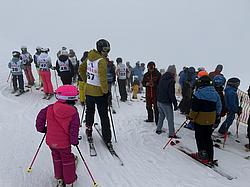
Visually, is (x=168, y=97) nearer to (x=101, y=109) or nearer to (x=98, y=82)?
(x=101, y=109)

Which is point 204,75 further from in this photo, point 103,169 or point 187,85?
point 187,85

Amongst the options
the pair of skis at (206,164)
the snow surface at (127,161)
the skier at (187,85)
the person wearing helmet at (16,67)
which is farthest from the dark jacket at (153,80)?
the person wearing helmet at (16,67)

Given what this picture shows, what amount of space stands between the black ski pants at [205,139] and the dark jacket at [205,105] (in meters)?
0.15

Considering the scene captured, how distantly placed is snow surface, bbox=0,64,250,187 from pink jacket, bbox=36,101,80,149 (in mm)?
960

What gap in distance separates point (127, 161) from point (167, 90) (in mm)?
2305

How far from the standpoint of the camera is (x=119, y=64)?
510 inches

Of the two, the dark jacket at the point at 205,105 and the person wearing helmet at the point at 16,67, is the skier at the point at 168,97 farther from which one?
the person wearing helmet at the point at 16,67

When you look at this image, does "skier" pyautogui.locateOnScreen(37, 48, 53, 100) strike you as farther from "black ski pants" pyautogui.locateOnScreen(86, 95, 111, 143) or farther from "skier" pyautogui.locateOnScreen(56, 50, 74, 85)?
"black ski pants" pyautogui.locateOnScreen(86, 95, 111, 143)

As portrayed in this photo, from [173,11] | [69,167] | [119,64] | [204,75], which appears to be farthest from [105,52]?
[173,11]

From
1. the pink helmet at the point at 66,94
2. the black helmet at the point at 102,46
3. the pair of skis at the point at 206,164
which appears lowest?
the pair of skis at the point at 206,164

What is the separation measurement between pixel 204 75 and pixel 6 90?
354 inches

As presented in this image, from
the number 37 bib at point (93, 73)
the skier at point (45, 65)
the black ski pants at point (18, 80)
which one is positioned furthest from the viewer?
the black ski pants at point (18, 80)

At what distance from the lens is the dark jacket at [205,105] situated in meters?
6.70

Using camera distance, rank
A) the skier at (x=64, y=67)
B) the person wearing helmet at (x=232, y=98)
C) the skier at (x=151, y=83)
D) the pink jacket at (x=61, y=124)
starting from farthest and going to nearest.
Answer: the skier at (x=64, y=67) < the skier at (x=151, y=83) < the person wearing helmet at (x=232, y=98) < the pink jacket at (x=61, y=124)
